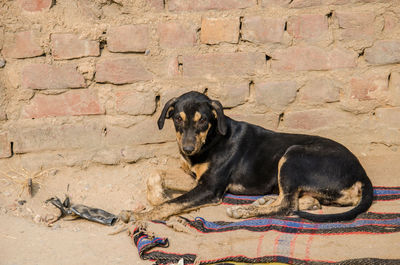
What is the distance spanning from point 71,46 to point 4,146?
123 cm

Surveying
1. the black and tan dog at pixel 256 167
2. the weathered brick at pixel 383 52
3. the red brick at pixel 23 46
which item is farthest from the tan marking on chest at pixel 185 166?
the weathered brick at pixel 383 52

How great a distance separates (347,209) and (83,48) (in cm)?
292

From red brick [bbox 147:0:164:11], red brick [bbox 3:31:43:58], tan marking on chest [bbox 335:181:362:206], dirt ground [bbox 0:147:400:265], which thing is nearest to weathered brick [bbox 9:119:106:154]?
dirt ground [bbox 0:147:400:265]

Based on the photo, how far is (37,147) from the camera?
4902mm

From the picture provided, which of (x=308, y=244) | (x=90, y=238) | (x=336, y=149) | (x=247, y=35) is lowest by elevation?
(x=90, y=238)

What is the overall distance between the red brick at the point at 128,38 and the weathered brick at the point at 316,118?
5.48 feet

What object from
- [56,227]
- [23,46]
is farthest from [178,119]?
[23,46]

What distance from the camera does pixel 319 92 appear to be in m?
4.92

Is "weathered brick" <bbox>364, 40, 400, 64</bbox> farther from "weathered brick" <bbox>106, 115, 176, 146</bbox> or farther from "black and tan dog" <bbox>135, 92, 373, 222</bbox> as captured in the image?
"weathered brick" <bbox>106, 115, 176, 146</bbox>

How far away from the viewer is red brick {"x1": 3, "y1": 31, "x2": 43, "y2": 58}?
4641 mm

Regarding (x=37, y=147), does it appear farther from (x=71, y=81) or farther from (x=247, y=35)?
(x=247, y=35)

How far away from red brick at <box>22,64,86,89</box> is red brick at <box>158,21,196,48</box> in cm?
92

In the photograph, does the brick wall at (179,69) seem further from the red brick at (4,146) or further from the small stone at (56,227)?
the small stone at (56,227)

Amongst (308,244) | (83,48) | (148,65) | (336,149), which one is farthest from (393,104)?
(83,48)
